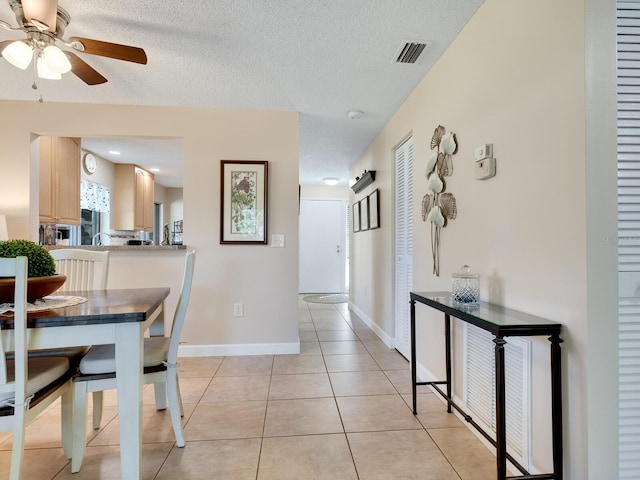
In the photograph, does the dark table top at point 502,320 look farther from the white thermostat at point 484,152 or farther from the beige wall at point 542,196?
the white thermostat at point 484,152

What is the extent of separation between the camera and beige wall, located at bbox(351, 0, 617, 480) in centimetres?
111

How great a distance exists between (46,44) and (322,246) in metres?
5.55

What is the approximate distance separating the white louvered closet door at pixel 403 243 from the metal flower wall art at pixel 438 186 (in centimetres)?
52

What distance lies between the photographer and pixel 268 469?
1506 millimetres

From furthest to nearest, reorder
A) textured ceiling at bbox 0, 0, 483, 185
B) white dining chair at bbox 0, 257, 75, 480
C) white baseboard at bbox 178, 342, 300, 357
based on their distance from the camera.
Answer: white baseboard at bbox 178, 342, 300, 357, textured ceiling at bbox 0, 0, 483, 185, white dining chair at bbox 0, 257, 75, 480

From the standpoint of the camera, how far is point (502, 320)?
1266mm

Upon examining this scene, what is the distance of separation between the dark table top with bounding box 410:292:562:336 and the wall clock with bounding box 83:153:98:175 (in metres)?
4.85

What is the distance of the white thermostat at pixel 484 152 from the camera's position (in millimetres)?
1637

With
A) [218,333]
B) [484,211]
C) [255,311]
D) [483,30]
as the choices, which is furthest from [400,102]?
[218,333]

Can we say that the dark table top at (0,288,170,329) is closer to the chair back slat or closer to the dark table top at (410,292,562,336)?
the chair back slat

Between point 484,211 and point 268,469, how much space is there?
1656 millimetres

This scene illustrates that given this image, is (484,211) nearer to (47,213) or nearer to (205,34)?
(205,34)

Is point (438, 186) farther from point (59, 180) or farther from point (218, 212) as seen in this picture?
point (59, 180)

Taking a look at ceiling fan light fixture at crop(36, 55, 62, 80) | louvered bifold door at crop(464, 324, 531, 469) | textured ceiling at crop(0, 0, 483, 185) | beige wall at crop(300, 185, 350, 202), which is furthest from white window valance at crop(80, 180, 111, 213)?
louvered bifold door at crop(464, 324, 531, 469)
